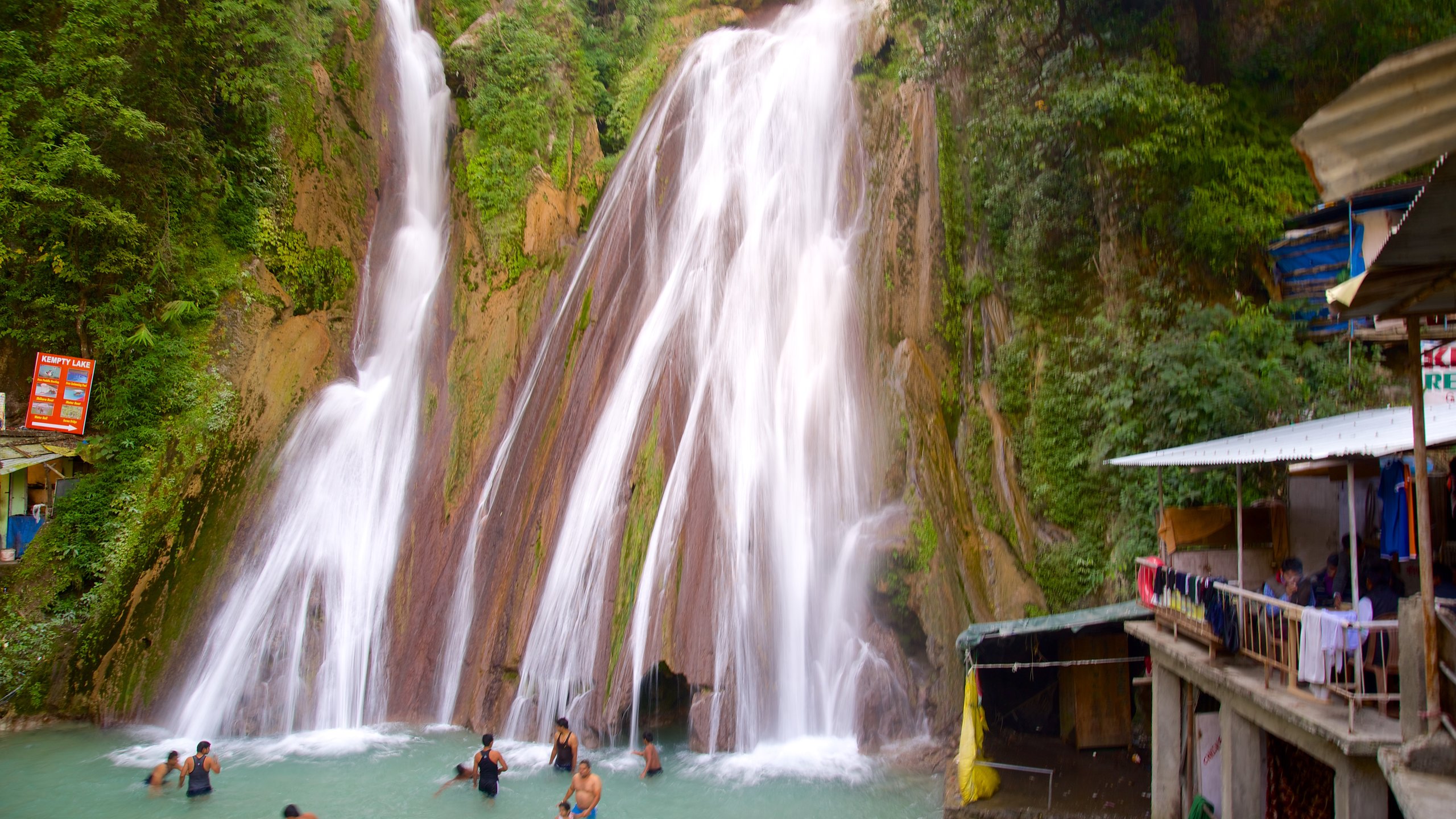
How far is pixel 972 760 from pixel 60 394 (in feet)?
58.2

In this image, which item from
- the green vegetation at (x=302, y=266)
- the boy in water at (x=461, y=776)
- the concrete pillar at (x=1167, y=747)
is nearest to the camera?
the concrete pillar at (x=1167, y=747)

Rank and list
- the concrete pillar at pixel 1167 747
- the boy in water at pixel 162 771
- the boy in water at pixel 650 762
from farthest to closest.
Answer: the boy in water at pixel 650 762 < the boy in water at pixel 162 771 < the concrete pillar at pixel 1167 747

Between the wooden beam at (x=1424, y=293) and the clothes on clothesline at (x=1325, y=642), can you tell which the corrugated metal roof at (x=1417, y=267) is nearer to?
the wooden beam at (x=1424, y=293)

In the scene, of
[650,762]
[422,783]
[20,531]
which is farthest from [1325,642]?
[20,531]

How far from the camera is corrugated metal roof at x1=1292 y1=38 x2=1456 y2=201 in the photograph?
2.69 m

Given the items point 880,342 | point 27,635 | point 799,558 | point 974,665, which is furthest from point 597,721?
point 27,635

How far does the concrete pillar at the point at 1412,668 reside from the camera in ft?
A: 17.9

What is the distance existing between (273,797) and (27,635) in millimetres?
7875

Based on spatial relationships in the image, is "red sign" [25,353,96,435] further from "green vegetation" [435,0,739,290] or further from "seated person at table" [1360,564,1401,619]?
"seated person at table" [1360,564,1401,619]

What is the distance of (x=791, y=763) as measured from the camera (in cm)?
1171

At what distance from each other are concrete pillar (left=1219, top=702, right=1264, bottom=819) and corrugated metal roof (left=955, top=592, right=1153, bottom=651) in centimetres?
256

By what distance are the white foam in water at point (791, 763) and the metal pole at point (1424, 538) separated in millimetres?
6912

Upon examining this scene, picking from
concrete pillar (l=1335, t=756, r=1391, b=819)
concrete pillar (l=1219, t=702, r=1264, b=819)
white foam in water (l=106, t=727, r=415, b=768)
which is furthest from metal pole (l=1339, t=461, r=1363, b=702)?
white foam in water (l=106, t=727, r=415, b=768)

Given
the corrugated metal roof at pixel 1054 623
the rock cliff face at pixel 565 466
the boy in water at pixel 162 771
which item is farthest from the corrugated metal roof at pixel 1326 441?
the boy in water at pixel 162 771
